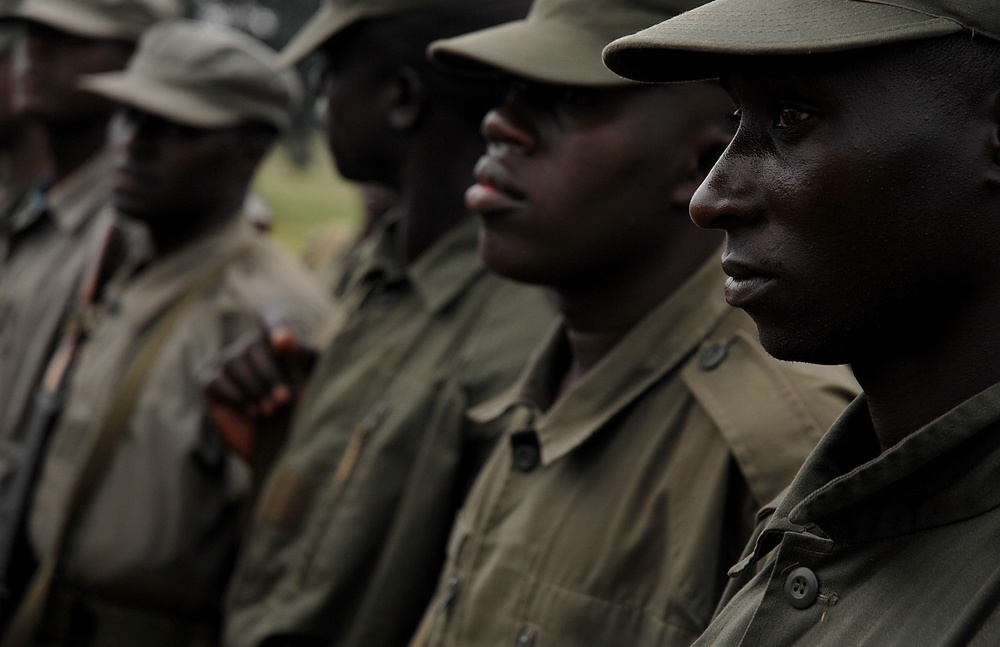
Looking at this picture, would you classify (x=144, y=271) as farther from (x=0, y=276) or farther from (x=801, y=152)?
(x=801, y=152)

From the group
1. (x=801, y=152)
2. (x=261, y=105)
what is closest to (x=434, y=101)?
(x=261, y=105)

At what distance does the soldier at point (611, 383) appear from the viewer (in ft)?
7.69

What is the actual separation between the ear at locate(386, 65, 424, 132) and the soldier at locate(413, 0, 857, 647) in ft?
3.12

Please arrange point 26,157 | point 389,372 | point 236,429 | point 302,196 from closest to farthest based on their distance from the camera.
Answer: point 389,372 → point 236,429 → point 26,157 → point 302,196

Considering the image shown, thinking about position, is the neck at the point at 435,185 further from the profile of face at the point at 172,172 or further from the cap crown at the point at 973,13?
the cap crown at the point at 973,13

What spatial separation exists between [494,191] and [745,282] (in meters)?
1.16

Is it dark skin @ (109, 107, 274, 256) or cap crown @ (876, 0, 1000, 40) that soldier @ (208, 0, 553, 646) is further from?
cap crown @ (876, 0, 1000, 40)

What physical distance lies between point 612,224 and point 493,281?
3.43 ft

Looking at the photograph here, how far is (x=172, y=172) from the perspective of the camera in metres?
4.65

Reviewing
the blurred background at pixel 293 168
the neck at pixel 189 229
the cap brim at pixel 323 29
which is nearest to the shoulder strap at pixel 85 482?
the neck at pixel 189 229

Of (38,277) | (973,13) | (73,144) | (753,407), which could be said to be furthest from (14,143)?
(973,13)

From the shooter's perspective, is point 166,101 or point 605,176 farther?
point 166,101

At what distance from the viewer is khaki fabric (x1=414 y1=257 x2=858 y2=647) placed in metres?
2.31

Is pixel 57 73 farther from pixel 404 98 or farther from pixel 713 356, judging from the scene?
pixel 713 356
